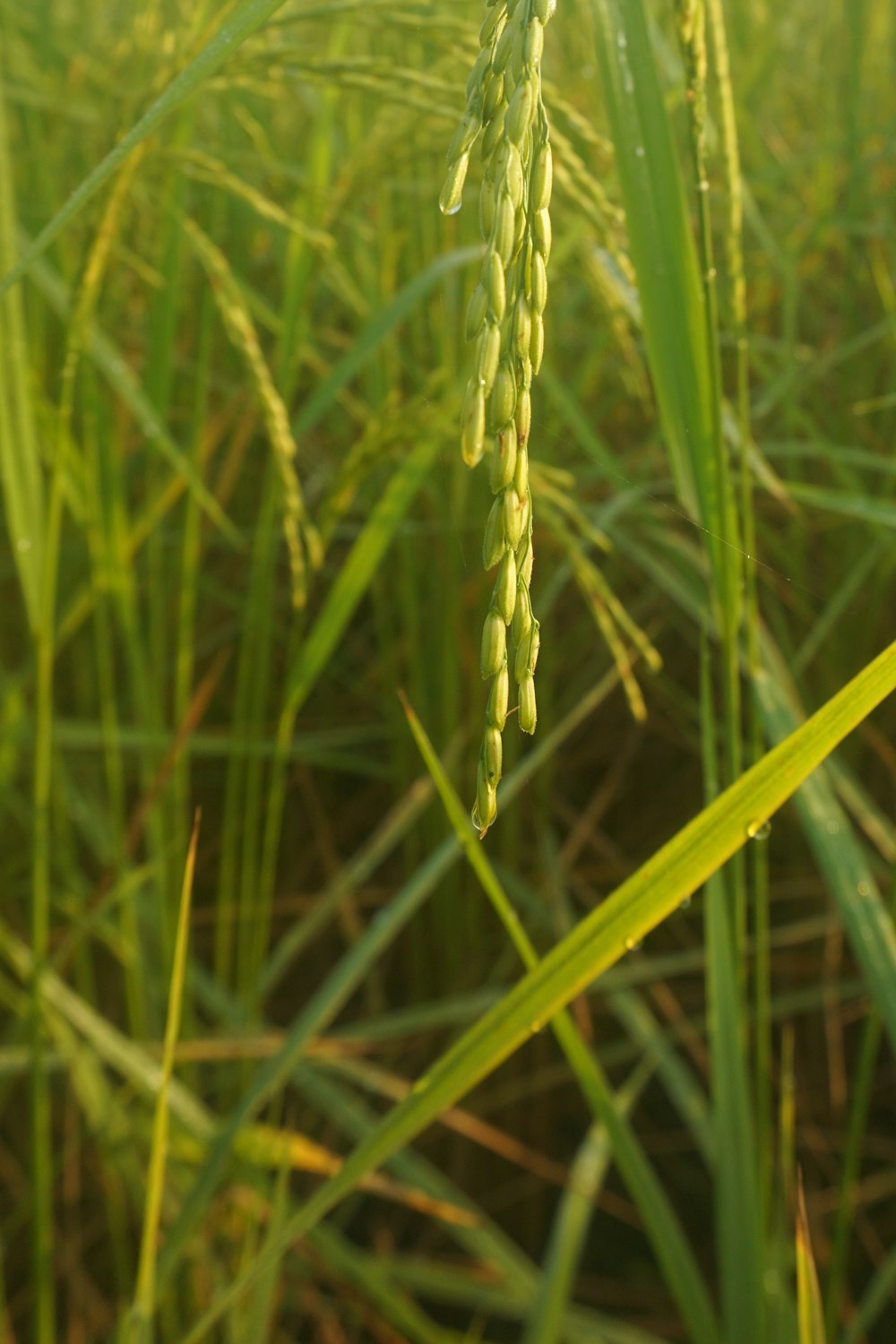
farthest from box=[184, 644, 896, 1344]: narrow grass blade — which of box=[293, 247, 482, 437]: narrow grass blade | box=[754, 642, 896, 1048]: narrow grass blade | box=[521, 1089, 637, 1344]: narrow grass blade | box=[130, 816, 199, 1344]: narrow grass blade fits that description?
box=[293, 247, 482, 437]: narrow grass blade

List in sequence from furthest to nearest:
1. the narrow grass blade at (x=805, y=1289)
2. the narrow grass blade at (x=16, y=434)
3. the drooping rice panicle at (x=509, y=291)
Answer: the narrow grass blade at (x=16, y=434)
the narrow grass blade at (x=805, y=1289)
the drooping rice panicle at (x=509, y=291)

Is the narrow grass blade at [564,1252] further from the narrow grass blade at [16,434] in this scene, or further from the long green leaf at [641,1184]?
the narrow grass blade at [16,434]

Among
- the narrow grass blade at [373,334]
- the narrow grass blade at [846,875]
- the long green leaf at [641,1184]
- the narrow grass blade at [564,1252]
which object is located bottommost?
the narrow grass blade at [564,1252]

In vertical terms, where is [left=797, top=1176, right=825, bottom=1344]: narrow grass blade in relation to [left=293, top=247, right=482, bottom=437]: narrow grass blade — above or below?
below

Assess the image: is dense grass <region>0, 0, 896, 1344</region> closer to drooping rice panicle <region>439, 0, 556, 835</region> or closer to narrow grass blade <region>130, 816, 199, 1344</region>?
narrow grass blade <region>130, 816, 199, 1344</region>

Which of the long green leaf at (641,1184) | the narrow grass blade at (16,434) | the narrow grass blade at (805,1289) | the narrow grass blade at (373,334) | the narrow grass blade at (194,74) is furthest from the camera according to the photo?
the narrow grass blade at (373,334)

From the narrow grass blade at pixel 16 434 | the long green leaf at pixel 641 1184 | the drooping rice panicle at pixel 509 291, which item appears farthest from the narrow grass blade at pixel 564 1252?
the drooping rice panicle at pixel 509 291

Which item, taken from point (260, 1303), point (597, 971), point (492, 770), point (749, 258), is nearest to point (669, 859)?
point (597, 971)
